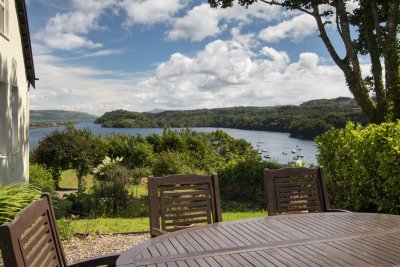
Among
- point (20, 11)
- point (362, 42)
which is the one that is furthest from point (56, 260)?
point (362, 42)

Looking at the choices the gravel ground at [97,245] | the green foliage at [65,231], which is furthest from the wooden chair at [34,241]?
the green foliage at [65,231]

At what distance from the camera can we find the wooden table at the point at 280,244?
2.21 m

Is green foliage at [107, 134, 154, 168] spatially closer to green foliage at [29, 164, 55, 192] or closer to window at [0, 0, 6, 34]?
green foliage at [29, 164, 55, 192]

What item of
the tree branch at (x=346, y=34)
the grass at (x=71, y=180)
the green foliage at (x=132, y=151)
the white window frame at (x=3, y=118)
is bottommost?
the grass at (x=71, y=180)

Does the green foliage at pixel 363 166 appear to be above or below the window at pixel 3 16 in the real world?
below

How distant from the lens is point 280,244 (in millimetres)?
2521

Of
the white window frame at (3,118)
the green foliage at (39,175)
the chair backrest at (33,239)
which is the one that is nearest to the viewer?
the chair backrest at (33,239)

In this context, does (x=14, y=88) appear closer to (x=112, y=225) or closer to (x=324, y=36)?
(x=112, y=225)

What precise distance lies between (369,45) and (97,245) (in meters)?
8.75

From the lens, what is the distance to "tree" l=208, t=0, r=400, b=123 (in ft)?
30.6

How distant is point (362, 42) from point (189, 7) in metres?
5.37

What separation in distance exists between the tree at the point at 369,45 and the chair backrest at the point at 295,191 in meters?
6.09

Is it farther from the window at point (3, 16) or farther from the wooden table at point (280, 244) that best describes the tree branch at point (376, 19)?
the window at point (3, 16)

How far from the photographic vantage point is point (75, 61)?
57.4 feet
